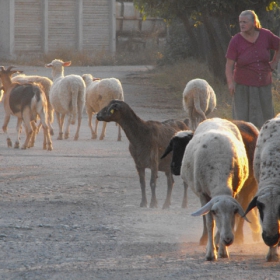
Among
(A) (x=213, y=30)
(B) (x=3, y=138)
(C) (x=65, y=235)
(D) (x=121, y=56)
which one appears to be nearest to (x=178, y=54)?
(D) (x=121, y=56)

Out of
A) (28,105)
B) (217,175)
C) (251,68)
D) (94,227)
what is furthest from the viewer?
(28,105)

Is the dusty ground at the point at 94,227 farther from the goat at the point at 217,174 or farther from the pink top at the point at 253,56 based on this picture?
the pink top at the point at 253,56

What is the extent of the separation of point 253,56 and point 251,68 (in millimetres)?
180

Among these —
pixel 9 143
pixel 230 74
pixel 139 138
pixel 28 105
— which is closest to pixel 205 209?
pixel 139 138

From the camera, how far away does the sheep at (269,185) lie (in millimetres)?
6379

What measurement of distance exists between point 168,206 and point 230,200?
319 centimetres

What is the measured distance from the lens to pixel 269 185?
6.65 meters

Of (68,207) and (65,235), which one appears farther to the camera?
(68,207)

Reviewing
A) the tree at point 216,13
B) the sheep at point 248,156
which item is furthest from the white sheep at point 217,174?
the tree at point 216,13

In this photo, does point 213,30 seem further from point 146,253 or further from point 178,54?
point 146,253

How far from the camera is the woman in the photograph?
1007 cm

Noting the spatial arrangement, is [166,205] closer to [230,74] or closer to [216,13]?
[230,74]

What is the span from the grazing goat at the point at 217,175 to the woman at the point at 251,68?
2658 mm

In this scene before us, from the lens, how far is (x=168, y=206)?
383 inches
